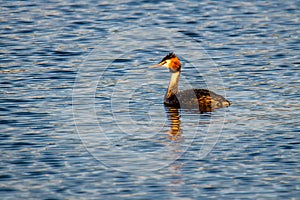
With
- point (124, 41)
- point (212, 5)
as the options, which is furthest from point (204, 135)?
point (212, 5)

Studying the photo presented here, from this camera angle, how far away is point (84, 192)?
34.2 ft

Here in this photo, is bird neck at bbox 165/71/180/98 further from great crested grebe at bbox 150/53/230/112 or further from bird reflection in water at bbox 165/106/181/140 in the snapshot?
bird reflection in water at bbox 165/106/181/140

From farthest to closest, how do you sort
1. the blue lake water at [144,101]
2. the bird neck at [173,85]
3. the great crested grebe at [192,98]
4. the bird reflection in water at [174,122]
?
the bird neck at [173,85] → the great crested grebe at [192,98] → the bird reflection in water at [174,122] → the blue lake water at [144,101]

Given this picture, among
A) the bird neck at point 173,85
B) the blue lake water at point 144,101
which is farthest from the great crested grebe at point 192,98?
the blue lake water at point 144,101

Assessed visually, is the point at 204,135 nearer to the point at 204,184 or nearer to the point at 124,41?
the point at 204,184

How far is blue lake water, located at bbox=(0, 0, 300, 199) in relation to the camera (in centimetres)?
1096

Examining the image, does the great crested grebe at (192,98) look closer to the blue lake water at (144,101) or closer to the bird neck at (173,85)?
the bird neck at (173,85)

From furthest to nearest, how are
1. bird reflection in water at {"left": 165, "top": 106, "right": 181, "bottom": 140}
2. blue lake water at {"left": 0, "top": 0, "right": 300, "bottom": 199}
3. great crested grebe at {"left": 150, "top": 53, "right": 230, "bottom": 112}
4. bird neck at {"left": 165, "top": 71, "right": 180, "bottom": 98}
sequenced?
bird neck at {"left": 165, "top": 71, "right": 180, "bottom": 98}
great crested grebe at {"left": 150, "top": 53, "right": 230, "bottom": 112}
bird reflection in water at {"left": 165, "top": 106, "right": 181, "bottom": 140}
blue lake water at {"left": 0, "top": 0, "right": 300, "bottom": 199}

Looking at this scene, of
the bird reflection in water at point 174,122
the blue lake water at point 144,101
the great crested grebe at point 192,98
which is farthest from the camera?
the great crested grebe at point 192,98

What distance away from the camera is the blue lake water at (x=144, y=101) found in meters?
11.0

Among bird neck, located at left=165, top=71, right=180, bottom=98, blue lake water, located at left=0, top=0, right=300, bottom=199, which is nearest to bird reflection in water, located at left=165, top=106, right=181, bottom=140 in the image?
blue lake water, located at left=0, top=0, right=300, bottom=199

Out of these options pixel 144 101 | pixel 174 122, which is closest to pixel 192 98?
pixel 144 101

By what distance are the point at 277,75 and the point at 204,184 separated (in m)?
7.77

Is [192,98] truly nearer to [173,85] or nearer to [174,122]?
[173,85]
